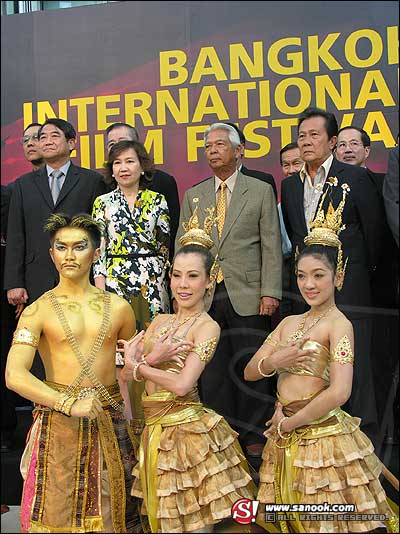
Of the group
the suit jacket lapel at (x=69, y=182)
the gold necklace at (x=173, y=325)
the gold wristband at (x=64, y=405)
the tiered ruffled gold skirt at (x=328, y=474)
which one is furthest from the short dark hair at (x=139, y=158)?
the tiered ruffled gold skirt at (x=328, y=474)

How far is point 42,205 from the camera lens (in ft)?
16.7

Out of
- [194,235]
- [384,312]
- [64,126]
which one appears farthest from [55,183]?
[384,312]

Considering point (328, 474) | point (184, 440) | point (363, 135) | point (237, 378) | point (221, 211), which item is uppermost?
point (363, 135)

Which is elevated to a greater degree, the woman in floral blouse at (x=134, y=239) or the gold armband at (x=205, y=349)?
the woman in floral blouse at (x=134, y=239)

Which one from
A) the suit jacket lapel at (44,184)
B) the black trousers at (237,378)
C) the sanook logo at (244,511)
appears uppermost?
the suit jacket lapel at (44,184)

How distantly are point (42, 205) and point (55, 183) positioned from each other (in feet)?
0.58

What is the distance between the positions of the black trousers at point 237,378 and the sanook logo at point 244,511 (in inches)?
37.0

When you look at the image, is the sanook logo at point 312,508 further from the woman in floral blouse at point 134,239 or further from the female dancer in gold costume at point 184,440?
the woman in floral blouse at point 134,239

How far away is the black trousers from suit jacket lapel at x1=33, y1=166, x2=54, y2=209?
1.19 m

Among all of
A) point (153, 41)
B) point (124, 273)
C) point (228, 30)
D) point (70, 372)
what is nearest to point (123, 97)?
point (153, 41)

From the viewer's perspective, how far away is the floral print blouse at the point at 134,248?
A: 4.79 metres

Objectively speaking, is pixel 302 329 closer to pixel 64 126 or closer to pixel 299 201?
pixel 299 201

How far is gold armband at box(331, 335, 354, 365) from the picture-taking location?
380 centimetres

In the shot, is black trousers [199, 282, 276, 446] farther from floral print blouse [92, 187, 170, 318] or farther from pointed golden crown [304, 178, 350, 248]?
pointed golden crown [304, 178, 350, 248]
